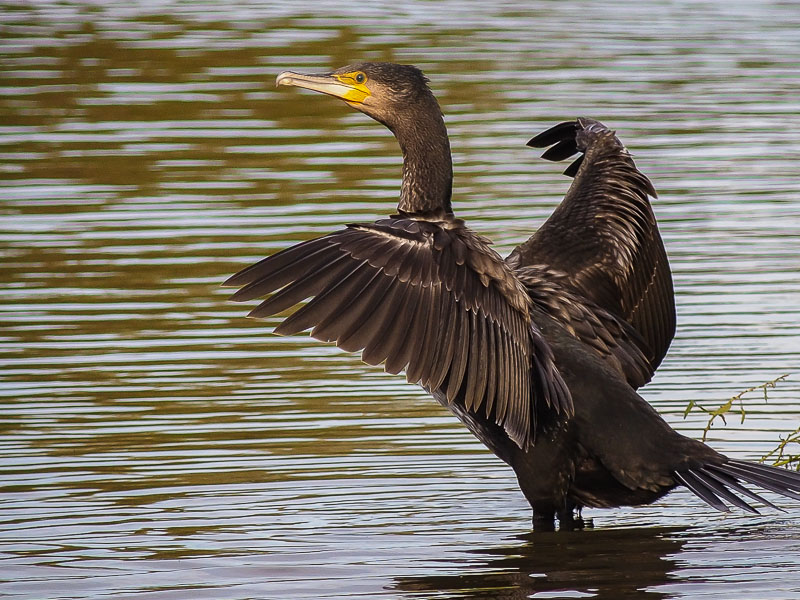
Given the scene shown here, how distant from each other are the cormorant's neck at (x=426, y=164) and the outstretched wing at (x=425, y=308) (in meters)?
0.55

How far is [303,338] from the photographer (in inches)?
422

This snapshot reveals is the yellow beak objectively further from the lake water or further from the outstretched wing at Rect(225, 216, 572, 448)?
the lake water

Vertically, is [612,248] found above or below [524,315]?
above

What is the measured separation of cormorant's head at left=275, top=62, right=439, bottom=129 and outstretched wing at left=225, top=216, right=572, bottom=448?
2.86 ft

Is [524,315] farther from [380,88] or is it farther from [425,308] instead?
[380,88]

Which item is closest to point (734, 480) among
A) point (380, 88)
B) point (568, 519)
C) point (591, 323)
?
point (568, 519)

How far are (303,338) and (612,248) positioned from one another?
3.25 m

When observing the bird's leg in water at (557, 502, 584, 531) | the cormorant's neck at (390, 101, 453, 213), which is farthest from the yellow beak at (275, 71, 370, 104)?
the bird's leg in water at (557, 502, 584, 531)

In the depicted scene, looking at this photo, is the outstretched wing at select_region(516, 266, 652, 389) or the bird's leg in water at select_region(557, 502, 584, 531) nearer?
the bird's leg in water at select_region(557, 502, 584, 531)

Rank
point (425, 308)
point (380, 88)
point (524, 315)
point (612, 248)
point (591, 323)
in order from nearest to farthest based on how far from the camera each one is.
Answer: point (425, 308) < point (524, 315) < point (591, 323) < point (380, 88) < point (612, 248)

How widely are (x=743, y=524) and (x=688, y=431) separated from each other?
134 cm

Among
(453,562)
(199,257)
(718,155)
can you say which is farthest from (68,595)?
(718,155)

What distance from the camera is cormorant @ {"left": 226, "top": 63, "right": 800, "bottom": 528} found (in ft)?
21.0

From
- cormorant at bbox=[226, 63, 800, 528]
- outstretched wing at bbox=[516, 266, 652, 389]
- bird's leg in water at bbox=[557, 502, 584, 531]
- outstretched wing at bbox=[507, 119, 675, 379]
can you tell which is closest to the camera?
cormorant at bbox=[226, 63, 800, 528]
